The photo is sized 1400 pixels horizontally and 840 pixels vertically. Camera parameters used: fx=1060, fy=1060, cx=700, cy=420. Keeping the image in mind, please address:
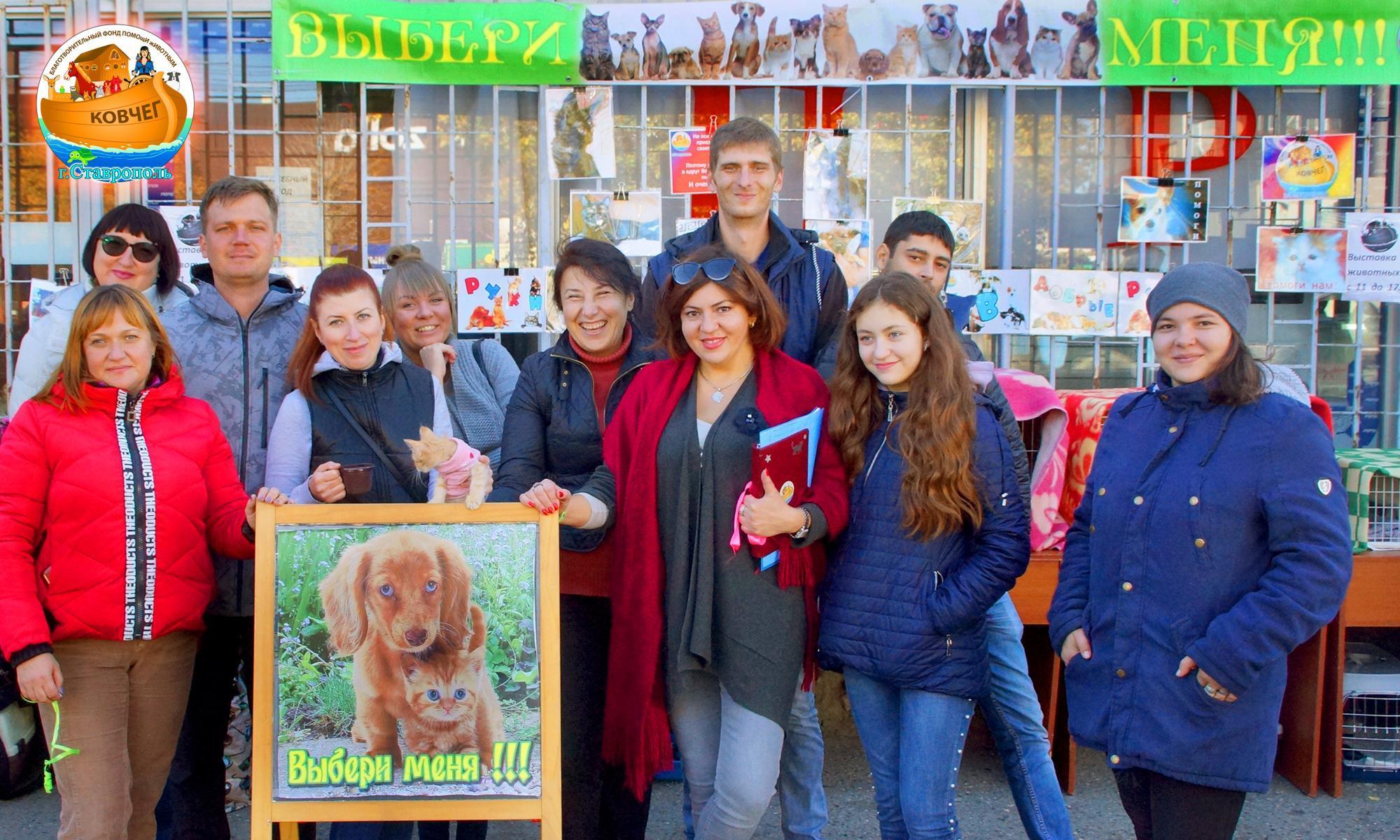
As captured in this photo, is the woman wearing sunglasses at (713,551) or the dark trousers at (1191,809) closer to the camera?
the dark trousers at (1191,809)

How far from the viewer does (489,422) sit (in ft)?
11.1

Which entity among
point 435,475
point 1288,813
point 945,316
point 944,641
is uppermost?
point 945,316

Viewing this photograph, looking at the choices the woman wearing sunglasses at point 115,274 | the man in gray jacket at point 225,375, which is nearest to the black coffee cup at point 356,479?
the man in gray jacket at point 225,375

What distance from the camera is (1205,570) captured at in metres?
2.22

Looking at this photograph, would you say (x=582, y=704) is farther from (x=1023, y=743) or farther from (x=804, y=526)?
(x=1023, y=743)

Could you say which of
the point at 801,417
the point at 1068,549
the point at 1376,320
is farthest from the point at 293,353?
the point at 1376,320

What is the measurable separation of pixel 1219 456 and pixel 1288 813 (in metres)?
2.30

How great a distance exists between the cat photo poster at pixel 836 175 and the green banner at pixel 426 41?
126 cm

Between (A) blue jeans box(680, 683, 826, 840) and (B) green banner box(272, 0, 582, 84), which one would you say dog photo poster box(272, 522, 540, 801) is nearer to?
(A) blue jeans box(680, 683, 826, 840)

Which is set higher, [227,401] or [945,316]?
[945,316]

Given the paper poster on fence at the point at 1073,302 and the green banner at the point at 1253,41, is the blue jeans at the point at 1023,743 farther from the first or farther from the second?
the green banner at the point at 1253,41

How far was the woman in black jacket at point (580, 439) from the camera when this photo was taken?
291 cm

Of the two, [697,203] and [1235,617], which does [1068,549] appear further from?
[697,203]

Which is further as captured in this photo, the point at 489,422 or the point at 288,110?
the point at 288,110
